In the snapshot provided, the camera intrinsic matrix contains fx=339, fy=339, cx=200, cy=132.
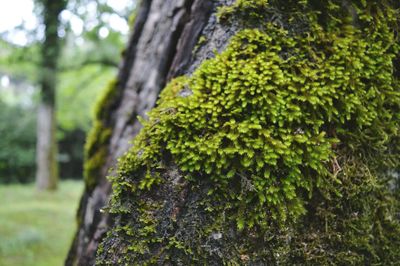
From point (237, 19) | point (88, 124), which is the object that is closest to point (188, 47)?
point (237, 19)

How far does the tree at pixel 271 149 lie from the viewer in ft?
4.15

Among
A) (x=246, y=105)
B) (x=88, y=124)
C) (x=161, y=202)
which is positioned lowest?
(x=88, y=124)

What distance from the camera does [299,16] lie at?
146 cm

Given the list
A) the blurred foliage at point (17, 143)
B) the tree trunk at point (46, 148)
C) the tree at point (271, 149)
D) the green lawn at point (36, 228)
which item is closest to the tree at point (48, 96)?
the tree trunk at point (46, 148)

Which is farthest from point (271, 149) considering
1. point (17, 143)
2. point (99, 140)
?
point (17, 143)

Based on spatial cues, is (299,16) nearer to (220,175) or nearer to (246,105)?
(246,105)

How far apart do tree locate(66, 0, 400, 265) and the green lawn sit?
589 cm

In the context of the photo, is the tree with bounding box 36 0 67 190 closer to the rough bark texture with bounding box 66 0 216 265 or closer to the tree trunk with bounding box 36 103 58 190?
the tree trunk with bounding box 36 103 58 190

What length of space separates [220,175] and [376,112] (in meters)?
0.72

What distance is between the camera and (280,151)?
127cm

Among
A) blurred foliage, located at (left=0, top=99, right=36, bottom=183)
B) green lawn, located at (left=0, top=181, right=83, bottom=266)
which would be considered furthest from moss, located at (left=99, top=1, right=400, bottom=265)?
blurred foliage, located at (left=0, top=99, right=36, bottom=183)

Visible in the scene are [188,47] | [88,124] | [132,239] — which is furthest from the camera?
[88,124]

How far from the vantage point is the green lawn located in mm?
6445

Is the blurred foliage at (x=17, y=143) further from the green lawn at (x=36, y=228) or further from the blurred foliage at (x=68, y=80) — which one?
the green lawn at (x=36, y=228)
